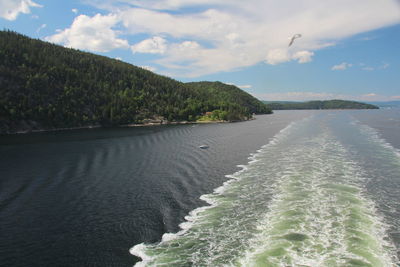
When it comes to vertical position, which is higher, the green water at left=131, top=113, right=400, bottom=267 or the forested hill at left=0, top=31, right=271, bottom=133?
the forested hill at left=0, top=31, right=271, bottom=133

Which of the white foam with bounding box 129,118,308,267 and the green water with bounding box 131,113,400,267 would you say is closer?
the green water with bounding box 131,113,400,267

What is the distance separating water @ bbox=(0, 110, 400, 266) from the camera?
22.2 metres

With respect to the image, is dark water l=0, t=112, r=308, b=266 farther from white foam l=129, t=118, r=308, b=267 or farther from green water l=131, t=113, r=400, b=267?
green water l=131, t=113, r=400, b=267

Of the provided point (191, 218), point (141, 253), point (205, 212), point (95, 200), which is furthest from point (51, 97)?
point (141, 253)

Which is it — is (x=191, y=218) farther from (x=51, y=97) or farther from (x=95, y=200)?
(x=51, y=97)

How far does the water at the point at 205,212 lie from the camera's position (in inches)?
876

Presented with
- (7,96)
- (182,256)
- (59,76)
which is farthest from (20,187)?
(59,76)

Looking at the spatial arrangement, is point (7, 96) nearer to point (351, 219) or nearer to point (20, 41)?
point (20, 41)

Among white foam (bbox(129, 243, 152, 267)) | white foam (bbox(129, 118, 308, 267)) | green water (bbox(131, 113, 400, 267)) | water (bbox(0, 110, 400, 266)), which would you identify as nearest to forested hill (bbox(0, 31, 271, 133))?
water (bbox(0, 110, 400, 266))

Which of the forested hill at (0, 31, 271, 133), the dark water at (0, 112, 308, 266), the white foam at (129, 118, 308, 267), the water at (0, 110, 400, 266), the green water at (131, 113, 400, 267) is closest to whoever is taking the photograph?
the green water at (131, 113, 400, 267)

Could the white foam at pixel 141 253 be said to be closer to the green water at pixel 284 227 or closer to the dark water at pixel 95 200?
the green water at pixel 284 227

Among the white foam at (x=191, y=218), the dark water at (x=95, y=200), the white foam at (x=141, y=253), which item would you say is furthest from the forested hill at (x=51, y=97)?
the white foam at (x=141, y=253)

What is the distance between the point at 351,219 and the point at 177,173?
92.5 ft

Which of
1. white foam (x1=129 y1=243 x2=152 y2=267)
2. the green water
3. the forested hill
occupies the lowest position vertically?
white foam (x1=129 y1=243 x2=152 y2=267)
